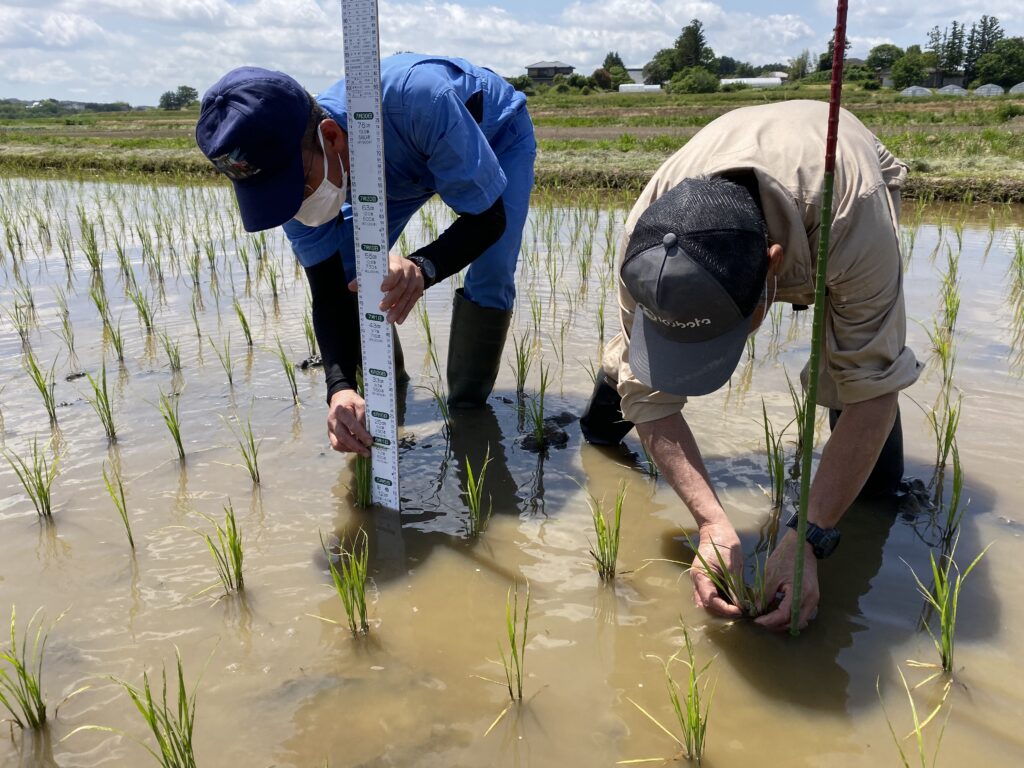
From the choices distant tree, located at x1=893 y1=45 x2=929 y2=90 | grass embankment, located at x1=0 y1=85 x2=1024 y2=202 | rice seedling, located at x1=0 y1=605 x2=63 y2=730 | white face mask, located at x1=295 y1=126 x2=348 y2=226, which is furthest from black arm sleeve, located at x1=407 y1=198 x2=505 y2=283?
distant tree, located at x1=893 y1=45 x2=929 y2=90

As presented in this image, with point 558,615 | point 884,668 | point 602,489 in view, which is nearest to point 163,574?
point 558,615

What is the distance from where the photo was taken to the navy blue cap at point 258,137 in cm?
176

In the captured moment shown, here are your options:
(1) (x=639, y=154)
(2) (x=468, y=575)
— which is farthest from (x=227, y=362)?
(1) (x=639, y=154)

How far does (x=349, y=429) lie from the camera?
2.27 metres

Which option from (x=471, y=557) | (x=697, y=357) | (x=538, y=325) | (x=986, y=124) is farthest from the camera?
(x=986, y=124)

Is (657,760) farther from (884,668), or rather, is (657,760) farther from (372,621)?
(372,621)

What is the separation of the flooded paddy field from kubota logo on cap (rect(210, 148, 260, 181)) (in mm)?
1038

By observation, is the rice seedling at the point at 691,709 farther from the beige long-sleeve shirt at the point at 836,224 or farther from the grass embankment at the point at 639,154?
the grass embankment at the point at 639,154

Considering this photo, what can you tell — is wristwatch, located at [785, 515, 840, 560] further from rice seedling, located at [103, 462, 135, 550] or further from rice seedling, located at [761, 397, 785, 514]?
rice seedling, located at [103, 462, 135, 550]

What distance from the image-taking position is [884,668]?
1642 mm

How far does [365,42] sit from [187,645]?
5.19 feet

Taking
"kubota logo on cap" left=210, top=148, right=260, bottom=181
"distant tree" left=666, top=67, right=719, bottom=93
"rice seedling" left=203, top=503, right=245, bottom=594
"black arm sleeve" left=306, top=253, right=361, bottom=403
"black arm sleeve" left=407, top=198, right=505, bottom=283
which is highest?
"distant tree" left=666, top=67, right=719, bottom=93

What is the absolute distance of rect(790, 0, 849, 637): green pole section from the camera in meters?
1.09

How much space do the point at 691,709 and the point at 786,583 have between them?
1.78 ft
